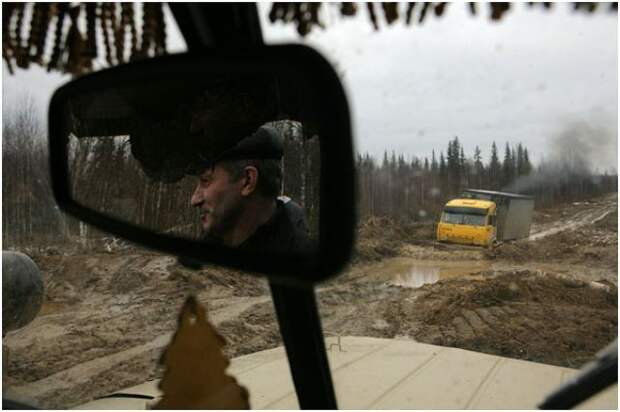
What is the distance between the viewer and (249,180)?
3.61 feet

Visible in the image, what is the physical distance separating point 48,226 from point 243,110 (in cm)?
154

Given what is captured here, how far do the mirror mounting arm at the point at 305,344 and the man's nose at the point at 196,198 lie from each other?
0.25m

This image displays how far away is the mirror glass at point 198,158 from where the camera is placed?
1051 millimetres

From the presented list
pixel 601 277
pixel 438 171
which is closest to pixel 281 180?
pixel 438 171

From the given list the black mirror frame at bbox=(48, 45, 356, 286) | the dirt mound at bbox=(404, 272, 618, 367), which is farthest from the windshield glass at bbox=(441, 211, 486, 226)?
the black mirror frame at bbox=(48, 45, 356, 286)

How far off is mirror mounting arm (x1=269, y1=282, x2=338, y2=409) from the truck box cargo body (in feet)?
2.50

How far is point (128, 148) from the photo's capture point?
3.98ft

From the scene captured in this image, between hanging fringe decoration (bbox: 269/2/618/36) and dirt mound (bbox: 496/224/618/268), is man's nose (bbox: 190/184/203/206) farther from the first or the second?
dirt mound (bbox: 496/224/618/268)

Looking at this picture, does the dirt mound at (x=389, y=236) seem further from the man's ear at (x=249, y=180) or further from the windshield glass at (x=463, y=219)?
the man's ear at (x=249, y=180)

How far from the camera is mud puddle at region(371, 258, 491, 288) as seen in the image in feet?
8.13

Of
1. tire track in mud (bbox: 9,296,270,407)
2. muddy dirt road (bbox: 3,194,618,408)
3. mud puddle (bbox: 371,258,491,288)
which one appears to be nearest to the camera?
muddy dirt road (bbox: 3,194,618,408)

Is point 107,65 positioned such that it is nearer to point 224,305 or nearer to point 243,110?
point 243,110

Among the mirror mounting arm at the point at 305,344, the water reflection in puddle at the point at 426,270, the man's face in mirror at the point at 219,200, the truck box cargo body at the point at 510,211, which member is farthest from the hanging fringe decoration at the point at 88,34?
the water reflection in puddle at the point at 426,270

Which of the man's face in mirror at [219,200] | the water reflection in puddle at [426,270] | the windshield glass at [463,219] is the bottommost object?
the water reflection in puddle at [426,270]
